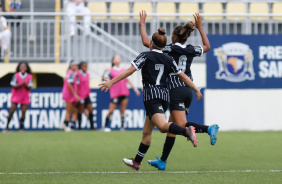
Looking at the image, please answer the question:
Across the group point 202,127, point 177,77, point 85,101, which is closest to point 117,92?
point 85,101

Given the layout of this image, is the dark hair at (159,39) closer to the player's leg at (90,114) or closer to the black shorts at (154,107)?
the black shorts at (154,107)

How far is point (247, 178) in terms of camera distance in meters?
8.10

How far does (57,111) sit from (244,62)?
5596mm

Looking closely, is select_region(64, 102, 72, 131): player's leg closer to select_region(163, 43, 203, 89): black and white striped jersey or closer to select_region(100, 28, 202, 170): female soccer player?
select_region(163, 43, 203, 89): black and white striped jersey

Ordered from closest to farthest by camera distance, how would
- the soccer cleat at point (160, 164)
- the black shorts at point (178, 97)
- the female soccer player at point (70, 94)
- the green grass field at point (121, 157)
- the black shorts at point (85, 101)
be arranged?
the green grass field at point (121, 157) < the black shorts at point (178, 97) < the soccer cleat at point (160, 164) < the female soccer player at point (70, 94) < the black shorts at point (85, 101)

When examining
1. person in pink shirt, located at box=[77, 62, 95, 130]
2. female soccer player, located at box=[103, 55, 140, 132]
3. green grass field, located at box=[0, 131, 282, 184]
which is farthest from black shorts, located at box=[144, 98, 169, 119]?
person in pink shirt, located at box=[77, 62, 95, 130]

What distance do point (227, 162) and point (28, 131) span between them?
31.1ft

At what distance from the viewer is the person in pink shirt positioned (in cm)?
1859

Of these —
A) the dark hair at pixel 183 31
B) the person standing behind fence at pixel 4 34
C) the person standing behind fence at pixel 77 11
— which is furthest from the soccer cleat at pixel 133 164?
the person standing behind fence at pixel 4 34

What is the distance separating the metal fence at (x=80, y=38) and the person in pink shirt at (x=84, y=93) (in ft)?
2.05

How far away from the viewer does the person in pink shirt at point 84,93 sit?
61.0 feet

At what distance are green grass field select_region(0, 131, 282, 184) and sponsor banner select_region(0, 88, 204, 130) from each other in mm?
1602

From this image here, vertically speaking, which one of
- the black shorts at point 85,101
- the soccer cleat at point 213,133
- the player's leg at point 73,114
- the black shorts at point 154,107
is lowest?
the player's leg at point 73,114

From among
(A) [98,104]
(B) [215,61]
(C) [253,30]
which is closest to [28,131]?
(A) [98,104]
